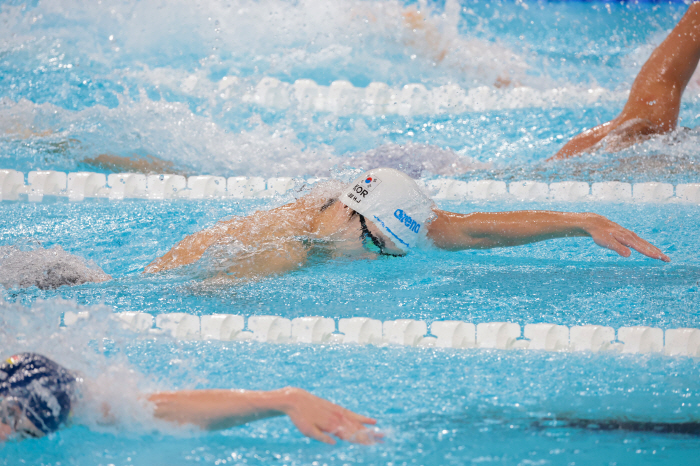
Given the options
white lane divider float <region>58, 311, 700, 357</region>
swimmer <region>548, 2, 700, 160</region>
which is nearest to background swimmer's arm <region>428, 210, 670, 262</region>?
white lane divider float <region>58, 311, 700, 357</region>

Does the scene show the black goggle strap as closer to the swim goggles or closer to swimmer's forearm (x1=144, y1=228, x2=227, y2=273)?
the swim goggles

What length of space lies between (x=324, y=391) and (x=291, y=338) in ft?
1.38

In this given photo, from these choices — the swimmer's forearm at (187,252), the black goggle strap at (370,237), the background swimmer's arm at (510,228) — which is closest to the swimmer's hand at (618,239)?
the background swimmer's arm at (510,228)

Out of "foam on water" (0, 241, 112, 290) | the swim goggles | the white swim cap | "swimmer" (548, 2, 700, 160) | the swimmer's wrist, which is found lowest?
the swimmer's wrist

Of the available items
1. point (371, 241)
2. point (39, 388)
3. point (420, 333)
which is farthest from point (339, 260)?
point (39, 388)

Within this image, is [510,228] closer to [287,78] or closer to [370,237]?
[370,237]

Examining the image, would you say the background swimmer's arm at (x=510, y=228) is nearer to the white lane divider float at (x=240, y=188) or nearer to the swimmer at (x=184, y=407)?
the swimmer at (x=184, y=407)

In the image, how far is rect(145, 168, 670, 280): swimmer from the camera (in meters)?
2.28

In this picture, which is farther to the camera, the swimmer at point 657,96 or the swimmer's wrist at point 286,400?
the swimmer at point 657,96

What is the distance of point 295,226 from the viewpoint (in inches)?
97.3

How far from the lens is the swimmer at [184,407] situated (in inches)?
54.9

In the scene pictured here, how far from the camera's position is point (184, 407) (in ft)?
4.81

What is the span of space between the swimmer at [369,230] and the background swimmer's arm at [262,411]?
0.98 m

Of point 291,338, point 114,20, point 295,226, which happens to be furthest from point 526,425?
point 114,20
